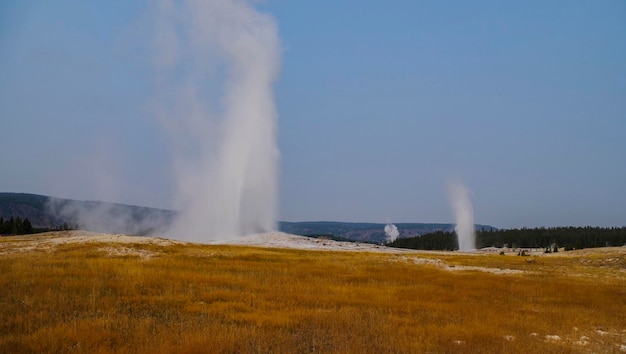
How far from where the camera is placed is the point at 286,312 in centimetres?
1252

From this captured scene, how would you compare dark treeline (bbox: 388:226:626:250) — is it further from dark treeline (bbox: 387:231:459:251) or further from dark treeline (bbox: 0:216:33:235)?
dark treeline (bbox: 0:216:33:235)

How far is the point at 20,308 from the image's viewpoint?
11.3 m

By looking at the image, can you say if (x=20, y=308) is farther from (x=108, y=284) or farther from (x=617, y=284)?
(x=617, y=284)

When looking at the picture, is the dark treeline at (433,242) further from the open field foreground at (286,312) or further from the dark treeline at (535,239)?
the open field foreground at (286,312)

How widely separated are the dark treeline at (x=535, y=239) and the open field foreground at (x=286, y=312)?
8937cm

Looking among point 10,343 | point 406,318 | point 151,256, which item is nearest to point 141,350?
point 10,343

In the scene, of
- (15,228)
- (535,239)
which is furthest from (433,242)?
(15,228)

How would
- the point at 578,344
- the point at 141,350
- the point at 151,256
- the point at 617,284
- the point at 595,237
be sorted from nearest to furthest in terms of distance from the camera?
the point at 141,350, the point at 578,344, the point at 617,284, the point at 151,256, the point at 595,237

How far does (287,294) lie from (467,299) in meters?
6.96

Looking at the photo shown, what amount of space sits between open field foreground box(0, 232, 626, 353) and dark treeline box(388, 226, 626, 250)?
3519 inches

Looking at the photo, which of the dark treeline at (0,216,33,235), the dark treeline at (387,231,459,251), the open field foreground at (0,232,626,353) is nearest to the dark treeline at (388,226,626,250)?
the dark treeline at (387,231,459,251)

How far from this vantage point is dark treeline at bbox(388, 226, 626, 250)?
340 ft

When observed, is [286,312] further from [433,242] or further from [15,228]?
[433,242]

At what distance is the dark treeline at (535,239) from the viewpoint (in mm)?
103625
